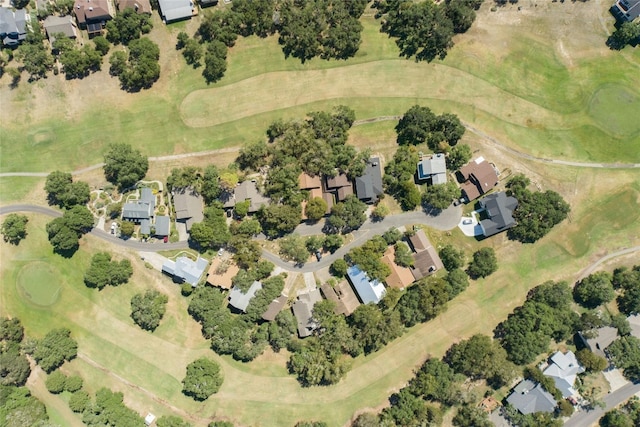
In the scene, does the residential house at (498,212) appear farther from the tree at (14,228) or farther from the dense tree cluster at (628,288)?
the tree at (14,228)

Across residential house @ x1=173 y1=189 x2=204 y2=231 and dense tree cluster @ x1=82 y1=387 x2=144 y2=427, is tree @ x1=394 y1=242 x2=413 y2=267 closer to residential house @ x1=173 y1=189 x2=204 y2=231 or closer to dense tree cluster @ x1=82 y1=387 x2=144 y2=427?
residential house @ x1=173 y1=189 x2=204 y2=231

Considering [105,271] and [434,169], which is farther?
[105,271]

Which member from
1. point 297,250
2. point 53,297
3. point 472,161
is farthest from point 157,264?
point 472,161

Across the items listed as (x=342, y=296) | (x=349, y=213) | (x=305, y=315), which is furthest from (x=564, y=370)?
(x=349, y=213)

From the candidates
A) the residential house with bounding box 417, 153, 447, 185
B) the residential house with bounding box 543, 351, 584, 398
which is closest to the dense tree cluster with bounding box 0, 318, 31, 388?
the residential house with bounding box 417, 153, 447, 185

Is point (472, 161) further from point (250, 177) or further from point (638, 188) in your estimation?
point (250, 177)

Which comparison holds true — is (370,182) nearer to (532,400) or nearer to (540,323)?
(540,323)
